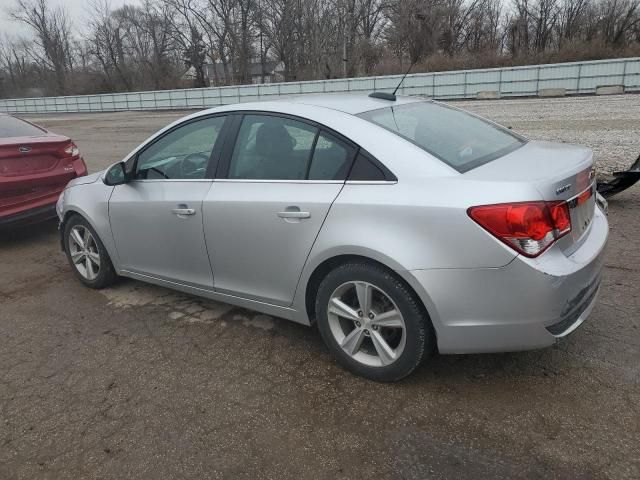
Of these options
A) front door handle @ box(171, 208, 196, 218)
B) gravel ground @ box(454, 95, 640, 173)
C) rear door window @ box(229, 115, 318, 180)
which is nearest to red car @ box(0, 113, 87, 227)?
front door handle @ box(171, 208, 196, 218)

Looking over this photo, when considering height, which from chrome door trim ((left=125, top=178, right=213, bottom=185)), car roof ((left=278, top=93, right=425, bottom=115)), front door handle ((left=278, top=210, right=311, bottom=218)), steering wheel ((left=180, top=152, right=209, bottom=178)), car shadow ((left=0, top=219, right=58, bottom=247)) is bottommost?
car shadow ((left=0, top=219, right=58, bottom=247))

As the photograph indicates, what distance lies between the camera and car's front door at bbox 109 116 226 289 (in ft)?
11.5

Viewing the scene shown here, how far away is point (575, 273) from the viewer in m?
2.48

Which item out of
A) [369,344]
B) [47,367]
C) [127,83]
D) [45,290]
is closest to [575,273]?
[369,344]

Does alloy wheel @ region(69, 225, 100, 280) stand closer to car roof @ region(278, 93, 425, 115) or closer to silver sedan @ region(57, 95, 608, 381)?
silver sedan @ region(57, 95, 608, 381)

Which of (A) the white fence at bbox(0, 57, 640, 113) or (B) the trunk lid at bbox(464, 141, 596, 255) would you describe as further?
(A) the white fence at bbox(0, 57, 640, 113)

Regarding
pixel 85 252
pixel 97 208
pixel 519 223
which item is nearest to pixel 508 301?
pixel 519 223

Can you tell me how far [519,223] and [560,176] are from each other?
43 centimetres

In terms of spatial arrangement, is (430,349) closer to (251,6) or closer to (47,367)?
(47,367)

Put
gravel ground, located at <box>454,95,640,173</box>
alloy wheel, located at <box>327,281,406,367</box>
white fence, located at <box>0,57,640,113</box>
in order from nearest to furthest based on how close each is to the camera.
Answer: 1. alloy wheel, located at <box>327,281,406,367</box>
2. gravel ground, located at <box>454,95,640,173</box>
3. white fence, located at <box>0,57,640,113</box>

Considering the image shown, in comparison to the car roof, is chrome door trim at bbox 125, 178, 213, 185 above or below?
below

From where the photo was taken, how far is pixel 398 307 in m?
2.65

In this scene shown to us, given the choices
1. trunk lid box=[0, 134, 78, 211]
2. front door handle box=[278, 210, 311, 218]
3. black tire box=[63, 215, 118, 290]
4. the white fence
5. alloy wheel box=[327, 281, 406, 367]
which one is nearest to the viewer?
alloy wheel box=[327, 281, 406, 367]

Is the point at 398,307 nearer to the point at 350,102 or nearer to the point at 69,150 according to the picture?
the point at 350,102
